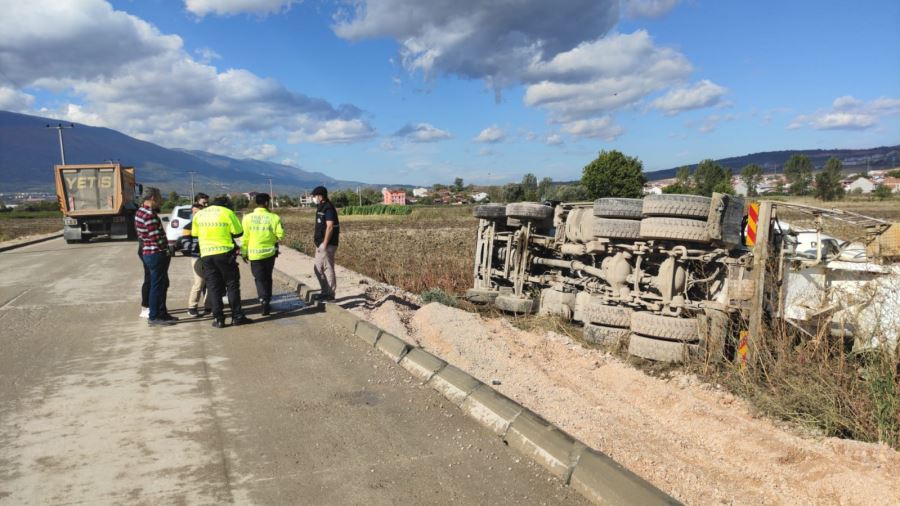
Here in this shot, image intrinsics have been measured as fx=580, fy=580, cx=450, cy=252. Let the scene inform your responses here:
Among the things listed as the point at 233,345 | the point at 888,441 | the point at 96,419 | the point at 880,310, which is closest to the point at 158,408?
the point at 96,419

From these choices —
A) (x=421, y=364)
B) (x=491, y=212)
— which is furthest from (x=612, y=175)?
(x=421, y=364)

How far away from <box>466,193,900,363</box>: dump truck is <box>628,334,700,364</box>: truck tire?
0.01 meters

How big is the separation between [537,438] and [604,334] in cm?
351

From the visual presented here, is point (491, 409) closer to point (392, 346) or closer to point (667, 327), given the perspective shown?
point (392, 346)

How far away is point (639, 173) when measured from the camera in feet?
261

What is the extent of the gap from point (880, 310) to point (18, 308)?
11.3 metres

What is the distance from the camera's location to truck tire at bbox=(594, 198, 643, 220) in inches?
279

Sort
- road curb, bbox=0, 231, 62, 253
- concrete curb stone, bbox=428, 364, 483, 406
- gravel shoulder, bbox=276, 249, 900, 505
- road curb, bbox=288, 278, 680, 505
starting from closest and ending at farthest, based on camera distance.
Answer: road curb, bbox=288, 278, 680, 505
gravel shoulder, bbox=276, 249, 900, 505
concrete curb stone, bbox=428, 364, 483, 406
road curb, bbox=0, 231, 62, 253

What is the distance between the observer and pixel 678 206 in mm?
6480

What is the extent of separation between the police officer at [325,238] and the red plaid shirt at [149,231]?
2.21 metres

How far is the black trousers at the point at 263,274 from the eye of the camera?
8.38 m

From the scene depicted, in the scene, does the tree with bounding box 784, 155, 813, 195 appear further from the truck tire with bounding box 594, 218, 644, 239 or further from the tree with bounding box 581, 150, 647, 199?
the truck tire with bounding box 594, 218, 644, 239

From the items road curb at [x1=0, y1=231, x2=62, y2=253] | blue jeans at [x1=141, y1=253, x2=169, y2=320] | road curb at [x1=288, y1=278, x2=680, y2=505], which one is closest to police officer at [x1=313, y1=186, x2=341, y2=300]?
blue jeans at [x1=141, y1=253, x2=169, y2=320]

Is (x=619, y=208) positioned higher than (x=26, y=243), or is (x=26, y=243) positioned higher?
(x=619, y=208)
